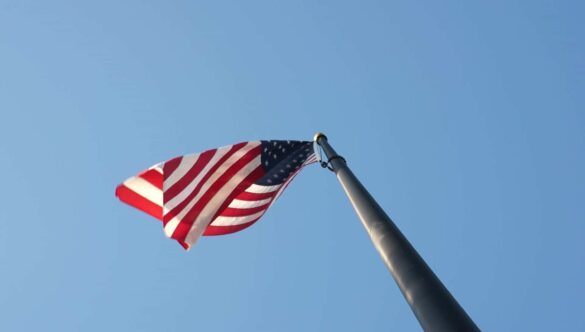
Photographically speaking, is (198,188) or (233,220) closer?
(198,188)

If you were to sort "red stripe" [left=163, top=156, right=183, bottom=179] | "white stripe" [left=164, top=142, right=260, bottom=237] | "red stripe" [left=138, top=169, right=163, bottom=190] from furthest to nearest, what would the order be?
1. "red stripe" [left=163, top=156, right=183, bottom=179]
2. "red stripe" [left=138, top=169, right=163, bottom=190]
3. "white stripe" [left=164, top=142, right=260, bottom=237]

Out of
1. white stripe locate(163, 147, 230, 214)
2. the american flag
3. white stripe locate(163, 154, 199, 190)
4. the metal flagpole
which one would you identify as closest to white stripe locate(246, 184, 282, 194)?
the american flag

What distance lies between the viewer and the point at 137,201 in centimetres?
1185

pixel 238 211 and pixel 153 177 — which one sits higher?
pixel 153 177

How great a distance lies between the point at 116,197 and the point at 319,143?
4916 millimetres

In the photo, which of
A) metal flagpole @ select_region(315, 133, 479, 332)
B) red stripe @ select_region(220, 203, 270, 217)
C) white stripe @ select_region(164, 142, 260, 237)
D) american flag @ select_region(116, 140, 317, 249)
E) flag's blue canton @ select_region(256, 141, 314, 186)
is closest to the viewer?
metal flagpole @ select_region(315, 133, 479, 332)

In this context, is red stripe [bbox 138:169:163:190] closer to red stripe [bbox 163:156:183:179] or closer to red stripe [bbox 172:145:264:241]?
red stripe [bbox 163:156:183:179]

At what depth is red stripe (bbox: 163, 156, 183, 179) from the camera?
11953 mm

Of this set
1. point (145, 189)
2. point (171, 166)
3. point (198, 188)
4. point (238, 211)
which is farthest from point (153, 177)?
point (238, 211)

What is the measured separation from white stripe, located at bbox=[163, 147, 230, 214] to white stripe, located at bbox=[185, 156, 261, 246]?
0.54 m

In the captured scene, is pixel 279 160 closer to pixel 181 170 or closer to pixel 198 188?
pixel 198 188

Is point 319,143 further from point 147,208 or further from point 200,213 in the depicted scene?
point 147,208

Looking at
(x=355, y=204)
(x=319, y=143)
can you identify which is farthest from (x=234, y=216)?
(x=355, y=204)

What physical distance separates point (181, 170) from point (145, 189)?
0.91 m
